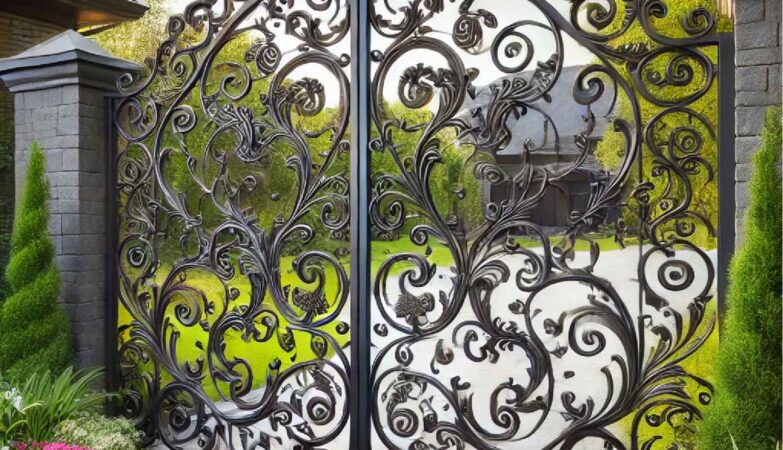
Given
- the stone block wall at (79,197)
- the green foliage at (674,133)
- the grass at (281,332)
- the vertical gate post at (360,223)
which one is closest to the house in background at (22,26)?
the stone block wall at (79,197)

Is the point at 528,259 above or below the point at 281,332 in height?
above

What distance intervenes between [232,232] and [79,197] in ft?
3.11

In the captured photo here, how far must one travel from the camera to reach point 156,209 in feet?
11.8

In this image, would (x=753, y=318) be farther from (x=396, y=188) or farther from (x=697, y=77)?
(x=396, y=188)

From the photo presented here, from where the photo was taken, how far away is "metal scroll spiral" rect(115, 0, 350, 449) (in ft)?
10.6

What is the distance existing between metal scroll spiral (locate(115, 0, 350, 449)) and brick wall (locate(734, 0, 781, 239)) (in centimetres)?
171

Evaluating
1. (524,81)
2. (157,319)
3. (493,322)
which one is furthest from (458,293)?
(157,319)

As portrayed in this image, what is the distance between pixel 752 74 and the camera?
8.03 ft

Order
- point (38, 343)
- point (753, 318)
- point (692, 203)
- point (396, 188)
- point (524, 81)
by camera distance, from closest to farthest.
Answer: point (753, 318) → point (692, 203) → point (524, 81) → point (396, 188) → point (38, 343)

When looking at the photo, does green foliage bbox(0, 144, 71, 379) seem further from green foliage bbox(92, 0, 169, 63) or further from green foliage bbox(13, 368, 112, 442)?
green foliage bbox(92, 0, 169, 63)

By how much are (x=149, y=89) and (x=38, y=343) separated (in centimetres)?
149

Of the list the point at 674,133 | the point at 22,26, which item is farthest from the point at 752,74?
the point at 22,26

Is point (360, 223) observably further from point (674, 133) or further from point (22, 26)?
point (22, 26)

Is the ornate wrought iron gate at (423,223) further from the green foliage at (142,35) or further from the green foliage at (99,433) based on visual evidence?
the green foliage at (142,35)
